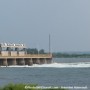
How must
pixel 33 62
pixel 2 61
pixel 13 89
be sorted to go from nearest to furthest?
pixel 13 89 < pixel 2 61 < pixel 33 62

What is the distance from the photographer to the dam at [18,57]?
12156 centimetres

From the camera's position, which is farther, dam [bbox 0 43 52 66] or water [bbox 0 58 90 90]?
dam [bbox 0 43 52 66]

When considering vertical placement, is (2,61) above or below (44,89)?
below

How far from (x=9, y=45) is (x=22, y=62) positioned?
1211cm

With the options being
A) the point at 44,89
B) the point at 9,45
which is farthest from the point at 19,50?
the point at 44,89

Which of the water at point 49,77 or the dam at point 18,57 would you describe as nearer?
the water at point 49,77

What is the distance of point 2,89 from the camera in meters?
24.4

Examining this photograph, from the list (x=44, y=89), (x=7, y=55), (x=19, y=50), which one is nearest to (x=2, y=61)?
(x=7, y=55)

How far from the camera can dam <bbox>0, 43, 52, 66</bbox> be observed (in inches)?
4786

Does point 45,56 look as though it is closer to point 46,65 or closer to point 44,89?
point 46,65

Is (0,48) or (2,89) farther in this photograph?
(0,48)

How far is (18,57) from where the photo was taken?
401 ft

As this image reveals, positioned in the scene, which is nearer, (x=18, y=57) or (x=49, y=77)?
(x=49, y=77)

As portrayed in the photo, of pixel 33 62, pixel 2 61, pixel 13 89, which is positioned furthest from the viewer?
pixel 33 62
